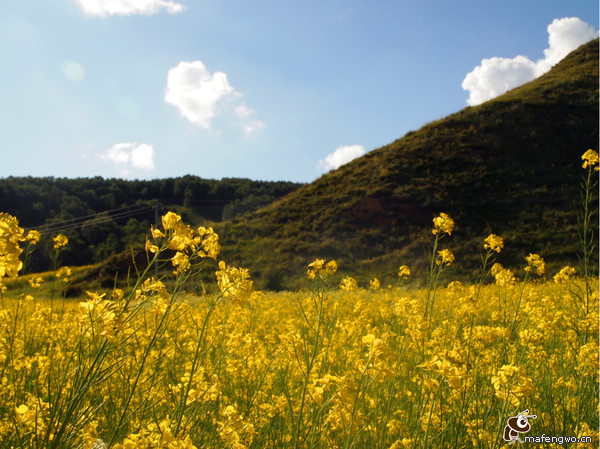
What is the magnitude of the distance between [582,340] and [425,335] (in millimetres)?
1076

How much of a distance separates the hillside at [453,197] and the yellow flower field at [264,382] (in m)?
14.6

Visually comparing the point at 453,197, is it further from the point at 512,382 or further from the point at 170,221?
the point at 170,221

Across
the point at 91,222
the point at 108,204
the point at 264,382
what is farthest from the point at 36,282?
the point at 108,204

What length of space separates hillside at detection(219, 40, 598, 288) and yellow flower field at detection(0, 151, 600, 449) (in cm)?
1457

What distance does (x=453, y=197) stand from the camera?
23797 millimetres

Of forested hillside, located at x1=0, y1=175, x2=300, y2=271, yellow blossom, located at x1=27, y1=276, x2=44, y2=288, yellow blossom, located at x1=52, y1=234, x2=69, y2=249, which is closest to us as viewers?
yellow blossom, located at x1=52, y1=234, x2=69, y2=249

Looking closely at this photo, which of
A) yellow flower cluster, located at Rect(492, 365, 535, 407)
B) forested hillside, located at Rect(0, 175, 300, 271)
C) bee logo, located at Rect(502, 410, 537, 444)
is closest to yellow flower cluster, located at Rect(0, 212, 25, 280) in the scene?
yellow flower cluster, located at Rect(492, 365, 535, 407)

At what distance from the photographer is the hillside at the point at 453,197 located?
64.0ft

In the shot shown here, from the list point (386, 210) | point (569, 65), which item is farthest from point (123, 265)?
point (569, 65)

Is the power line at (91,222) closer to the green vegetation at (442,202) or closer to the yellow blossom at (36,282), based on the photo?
the green vegetation at (442,202)

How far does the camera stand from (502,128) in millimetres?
27984

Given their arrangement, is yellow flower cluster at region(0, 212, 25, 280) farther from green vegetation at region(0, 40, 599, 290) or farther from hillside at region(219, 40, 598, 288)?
hillside at region(219, 40, 598, 288)

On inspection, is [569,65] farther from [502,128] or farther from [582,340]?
[582,340]

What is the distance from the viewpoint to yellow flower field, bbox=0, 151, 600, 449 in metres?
1.28
